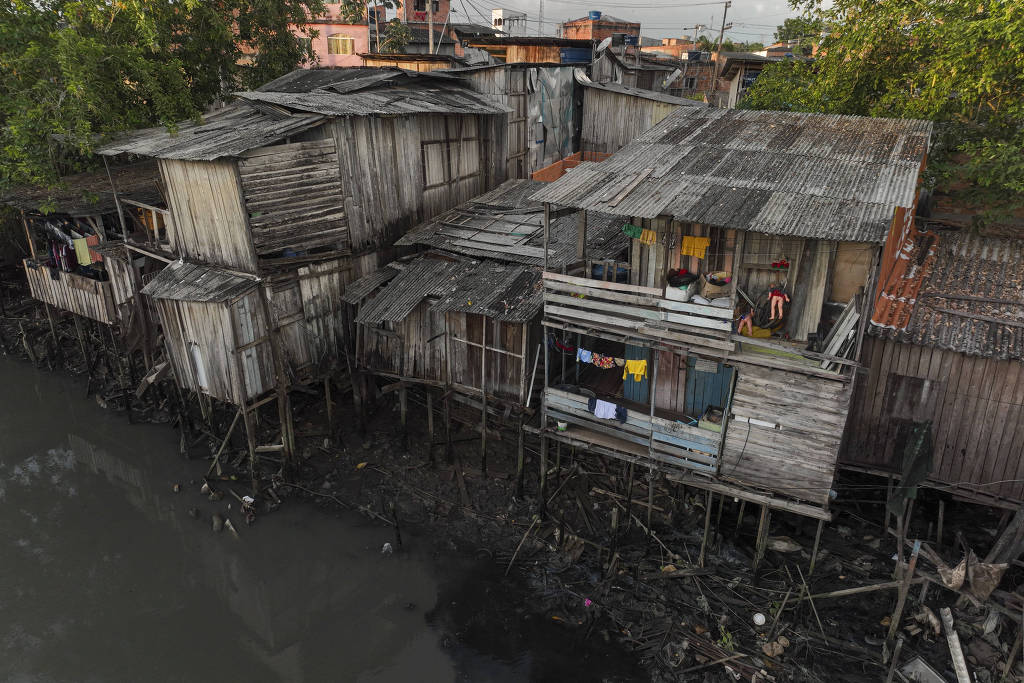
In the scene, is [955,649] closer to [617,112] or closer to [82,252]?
[617,112]

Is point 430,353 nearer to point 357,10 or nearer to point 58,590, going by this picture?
point 58,590

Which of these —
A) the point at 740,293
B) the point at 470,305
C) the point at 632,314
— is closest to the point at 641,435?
the point at 632,314

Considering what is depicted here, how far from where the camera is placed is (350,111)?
57.1ft

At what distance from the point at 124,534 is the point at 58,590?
78.9 inches

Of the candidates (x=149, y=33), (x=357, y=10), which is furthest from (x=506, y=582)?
(x=357, y=10)

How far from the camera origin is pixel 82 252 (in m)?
20.7

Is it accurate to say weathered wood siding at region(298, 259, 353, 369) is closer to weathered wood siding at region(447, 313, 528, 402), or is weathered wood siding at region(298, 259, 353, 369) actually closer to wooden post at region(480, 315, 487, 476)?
weathered wood siding at region(447, 313, 528, 402)

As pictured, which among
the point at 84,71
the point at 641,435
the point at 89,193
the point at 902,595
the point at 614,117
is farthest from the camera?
the point at 614,117

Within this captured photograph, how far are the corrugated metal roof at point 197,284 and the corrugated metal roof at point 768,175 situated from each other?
8787mm

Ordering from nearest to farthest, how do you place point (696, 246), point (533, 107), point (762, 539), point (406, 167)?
point (696, 246) → point (762, 539) → point (406, 167) → point (533, 107)

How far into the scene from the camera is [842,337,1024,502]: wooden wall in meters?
13.4

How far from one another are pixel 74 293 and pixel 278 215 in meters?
10.9

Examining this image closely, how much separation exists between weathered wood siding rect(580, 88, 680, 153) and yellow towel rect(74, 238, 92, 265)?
1965 cm

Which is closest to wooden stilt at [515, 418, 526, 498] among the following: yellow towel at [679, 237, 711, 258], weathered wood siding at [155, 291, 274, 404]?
yellow towel at [679, 237, 711, 258]
